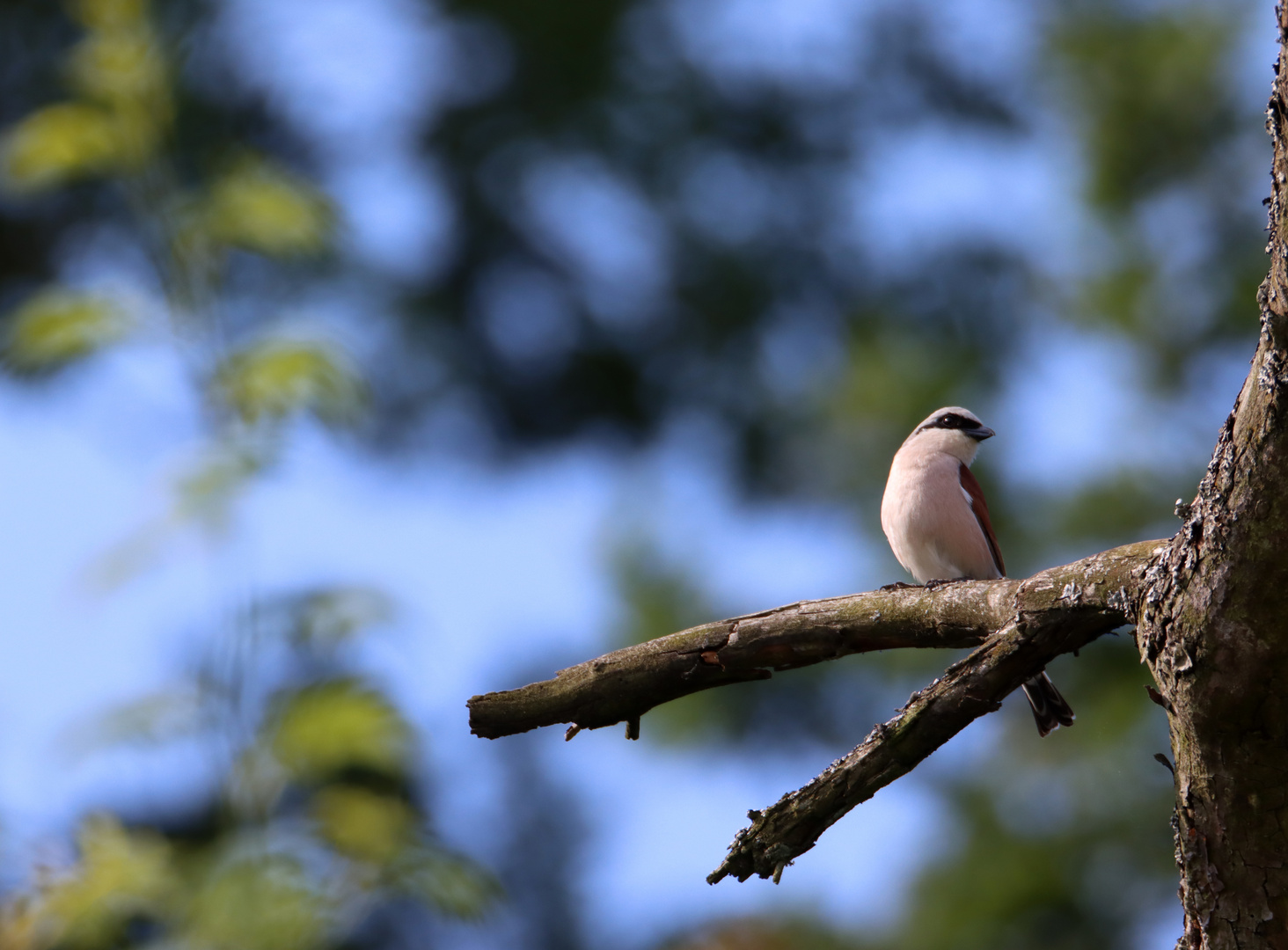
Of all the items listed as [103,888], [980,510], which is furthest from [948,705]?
[103,888]

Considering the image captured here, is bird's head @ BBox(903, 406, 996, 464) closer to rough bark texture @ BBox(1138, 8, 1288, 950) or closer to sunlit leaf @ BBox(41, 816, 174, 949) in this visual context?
rough bark texture @ BBox(1138, 8, 1288, 950)

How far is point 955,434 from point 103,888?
3666 mm

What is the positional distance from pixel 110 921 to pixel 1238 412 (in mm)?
3871

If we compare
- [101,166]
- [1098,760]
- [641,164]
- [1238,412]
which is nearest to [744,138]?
[641,164]

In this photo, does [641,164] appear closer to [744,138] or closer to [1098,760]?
[744,138]

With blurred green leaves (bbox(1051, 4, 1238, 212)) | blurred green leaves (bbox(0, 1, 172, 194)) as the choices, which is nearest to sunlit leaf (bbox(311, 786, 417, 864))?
blurred green leaves (bbox(0, 1, 172, 194))

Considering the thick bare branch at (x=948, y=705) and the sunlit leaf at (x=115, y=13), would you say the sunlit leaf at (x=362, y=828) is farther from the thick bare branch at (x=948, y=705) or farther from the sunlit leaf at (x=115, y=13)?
the sunlit leaf at (x=115, y=13)

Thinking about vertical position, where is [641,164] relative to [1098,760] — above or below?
above

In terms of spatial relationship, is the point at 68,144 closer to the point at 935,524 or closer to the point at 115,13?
the point at 115,13

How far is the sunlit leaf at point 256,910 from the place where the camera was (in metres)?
3.91

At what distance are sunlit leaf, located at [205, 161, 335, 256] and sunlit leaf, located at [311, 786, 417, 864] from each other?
202 cm

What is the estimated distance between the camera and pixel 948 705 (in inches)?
96.3

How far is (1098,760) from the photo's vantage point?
885 centimetres

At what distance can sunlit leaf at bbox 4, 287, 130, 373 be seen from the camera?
4320 millimetres
